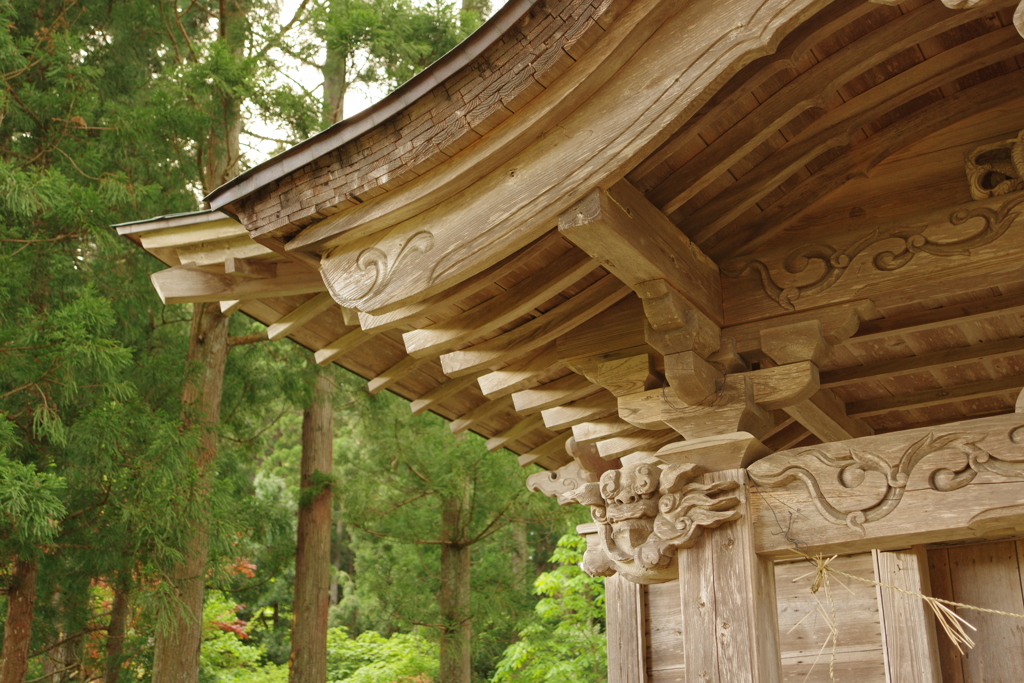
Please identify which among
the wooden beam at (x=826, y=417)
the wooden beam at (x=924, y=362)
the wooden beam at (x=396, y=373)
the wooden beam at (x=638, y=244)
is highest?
the wooden beam at (x=396, y=373)

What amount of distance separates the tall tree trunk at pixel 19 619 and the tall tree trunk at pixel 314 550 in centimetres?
412

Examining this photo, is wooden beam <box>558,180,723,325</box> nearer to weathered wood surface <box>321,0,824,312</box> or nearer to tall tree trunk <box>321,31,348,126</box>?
weathered wood surface <box>321,0,824,312</box>

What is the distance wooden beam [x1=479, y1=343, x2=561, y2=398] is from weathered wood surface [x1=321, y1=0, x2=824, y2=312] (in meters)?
1.01

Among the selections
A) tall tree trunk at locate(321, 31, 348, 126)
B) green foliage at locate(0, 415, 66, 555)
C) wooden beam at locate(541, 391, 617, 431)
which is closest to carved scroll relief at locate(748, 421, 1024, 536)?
wooden beam at locate(541, 391, 617, 431)

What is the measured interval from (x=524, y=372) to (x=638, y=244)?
119 cm

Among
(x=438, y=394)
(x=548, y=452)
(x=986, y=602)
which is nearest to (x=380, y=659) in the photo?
(x=548, y=452)

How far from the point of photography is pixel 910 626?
415cm

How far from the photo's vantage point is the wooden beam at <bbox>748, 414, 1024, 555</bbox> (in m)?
2.69

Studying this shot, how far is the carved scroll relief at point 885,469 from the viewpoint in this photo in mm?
2711

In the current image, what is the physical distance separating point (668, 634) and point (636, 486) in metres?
1.83

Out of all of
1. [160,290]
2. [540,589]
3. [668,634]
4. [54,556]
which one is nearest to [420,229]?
[160,290]

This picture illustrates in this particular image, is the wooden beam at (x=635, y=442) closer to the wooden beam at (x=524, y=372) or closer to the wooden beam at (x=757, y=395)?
the wooden beam at (x=524, y=372)

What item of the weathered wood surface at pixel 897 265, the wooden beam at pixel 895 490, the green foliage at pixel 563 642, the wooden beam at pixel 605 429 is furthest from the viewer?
the green foliage at pixel 563 642

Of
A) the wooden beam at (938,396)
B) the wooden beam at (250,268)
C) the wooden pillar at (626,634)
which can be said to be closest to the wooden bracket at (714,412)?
the wooden beam at (938,396)
